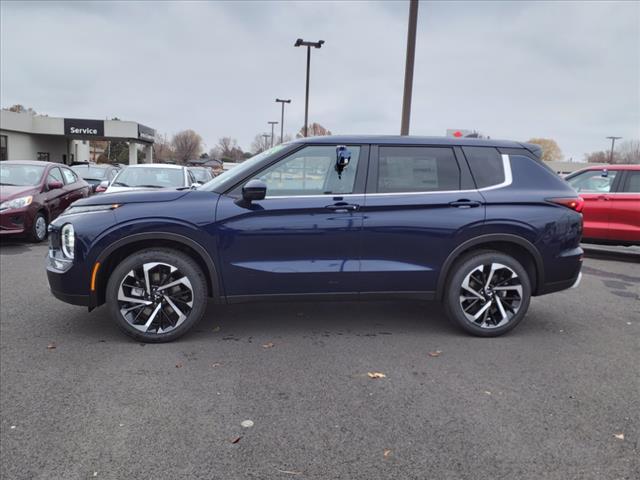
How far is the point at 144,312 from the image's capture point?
442 centimetres

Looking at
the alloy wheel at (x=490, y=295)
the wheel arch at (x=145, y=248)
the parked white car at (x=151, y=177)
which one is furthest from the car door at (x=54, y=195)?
the alloy wheel at (x=490, y=295)

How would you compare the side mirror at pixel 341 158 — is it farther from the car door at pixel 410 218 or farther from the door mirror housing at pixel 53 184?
the door mirror housing at pixel 53 184

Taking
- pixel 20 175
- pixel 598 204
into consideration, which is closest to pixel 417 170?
pixel 598 204

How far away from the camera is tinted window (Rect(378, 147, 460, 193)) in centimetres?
462

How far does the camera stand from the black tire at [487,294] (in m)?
4.67

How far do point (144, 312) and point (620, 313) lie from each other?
510 centimetres

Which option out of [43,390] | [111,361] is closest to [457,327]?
[111,361]

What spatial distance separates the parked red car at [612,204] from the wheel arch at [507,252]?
5.49 meters

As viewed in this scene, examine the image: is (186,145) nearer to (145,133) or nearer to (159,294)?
(145,133)

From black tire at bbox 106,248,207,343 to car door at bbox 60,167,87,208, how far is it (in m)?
7.67

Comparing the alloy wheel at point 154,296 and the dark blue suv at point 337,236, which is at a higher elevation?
the dark blue suv at point 337,236

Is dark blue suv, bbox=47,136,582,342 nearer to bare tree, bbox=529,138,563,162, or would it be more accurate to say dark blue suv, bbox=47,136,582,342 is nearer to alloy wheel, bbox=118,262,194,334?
alloy wheel, bbox=118,262,194,334

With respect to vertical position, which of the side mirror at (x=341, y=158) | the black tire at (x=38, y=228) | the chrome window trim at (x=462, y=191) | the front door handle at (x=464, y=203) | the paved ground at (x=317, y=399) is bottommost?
the paved ground at (x=317, y=399)

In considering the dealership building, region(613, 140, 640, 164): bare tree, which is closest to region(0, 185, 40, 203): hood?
the dealership building
